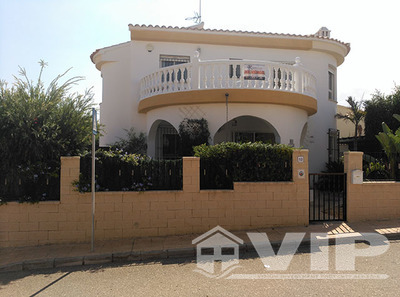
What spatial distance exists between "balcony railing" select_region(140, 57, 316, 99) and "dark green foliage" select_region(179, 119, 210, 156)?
109cm

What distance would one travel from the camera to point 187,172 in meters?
6.64

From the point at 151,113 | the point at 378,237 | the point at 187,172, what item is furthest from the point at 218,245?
the point at 151,113

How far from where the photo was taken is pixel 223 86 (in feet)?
31.3

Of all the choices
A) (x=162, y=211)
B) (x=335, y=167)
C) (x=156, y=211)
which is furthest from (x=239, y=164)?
(x=335, y=167)

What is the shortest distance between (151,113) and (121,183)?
16.6 ft

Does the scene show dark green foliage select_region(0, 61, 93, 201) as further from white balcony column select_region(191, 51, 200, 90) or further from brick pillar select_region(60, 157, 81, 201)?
white balcony column select_region(191, 51, 200, 90)

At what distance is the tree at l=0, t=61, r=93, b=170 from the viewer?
6.25m

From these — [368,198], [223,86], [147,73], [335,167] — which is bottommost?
[368,198]

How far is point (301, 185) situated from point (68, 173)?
5.08 meters

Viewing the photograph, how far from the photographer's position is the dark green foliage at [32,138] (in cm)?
623

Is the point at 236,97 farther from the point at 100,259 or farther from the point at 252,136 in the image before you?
the point at 100,259

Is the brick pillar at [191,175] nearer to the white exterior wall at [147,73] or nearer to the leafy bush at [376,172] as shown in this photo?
the white exterior wall at [147,73]

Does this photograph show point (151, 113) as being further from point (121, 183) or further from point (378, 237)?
point (378, 237)

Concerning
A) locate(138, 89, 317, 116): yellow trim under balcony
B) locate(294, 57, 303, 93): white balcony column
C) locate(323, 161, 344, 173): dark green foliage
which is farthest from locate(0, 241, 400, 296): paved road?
locate(323, 161, 344, 173): dark green foliage
